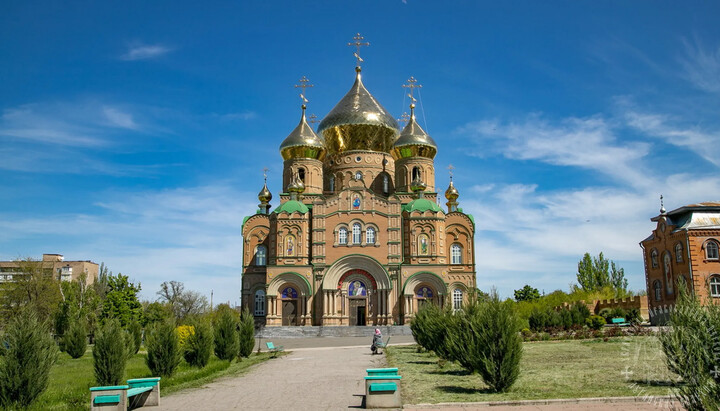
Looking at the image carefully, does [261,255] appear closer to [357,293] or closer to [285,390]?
[357,293]

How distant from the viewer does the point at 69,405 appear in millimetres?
12016

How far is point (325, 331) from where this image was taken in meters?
39.1

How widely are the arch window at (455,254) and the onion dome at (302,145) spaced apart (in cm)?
1325

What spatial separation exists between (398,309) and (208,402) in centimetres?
3005

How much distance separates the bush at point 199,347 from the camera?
18953mm

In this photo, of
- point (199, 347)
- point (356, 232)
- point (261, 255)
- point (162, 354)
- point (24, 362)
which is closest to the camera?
point (24, 362)

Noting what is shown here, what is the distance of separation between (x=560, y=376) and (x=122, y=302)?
100 ft

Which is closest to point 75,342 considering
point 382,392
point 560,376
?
point 382,392

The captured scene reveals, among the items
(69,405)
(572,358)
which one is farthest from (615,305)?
(69,405)

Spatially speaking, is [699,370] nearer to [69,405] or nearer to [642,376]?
[642,376]

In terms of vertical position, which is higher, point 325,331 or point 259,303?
point 259,303

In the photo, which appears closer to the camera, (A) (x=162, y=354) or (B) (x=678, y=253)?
(A) (x=162, y=354)

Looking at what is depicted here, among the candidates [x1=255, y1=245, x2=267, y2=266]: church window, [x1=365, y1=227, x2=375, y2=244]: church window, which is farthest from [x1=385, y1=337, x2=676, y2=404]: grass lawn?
[x1=255, y1=245, x2=267, y2=266]: church window

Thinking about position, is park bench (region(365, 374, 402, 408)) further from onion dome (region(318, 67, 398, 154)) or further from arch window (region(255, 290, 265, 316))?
onion dome (region(318, 67, 398, 154))
